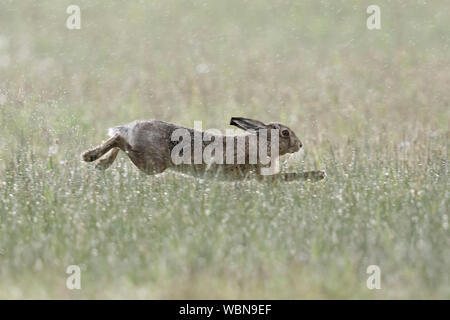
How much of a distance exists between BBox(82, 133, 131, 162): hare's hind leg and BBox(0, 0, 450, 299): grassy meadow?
0.56ft

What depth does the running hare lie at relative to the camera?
8.35 metres

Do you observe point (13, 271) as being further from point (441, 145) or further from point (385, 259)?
point (441, 145)

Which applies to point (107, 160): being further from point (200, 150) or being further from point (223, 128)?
point (223, 128)

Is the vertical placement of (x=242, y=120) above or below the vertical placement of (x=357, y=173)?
above

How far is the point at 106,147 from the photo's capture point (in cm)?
835

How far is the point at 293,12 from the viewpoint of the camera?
19.7 metres

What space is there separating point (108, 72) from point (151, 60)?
126 cm

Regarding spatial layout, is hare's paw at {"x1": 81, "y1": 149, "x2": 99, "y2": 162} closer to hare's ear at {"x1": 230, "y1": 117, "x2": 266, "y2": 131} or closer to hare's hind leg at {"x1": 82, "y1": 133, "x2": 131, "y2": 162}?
hare's hind leg at {"x1": 82, "y1": 133, "x2": 131, "y2": 162}

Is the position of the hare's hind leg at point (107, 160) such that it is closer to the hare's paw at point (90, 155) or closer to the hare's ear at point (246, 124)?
the hare's paw at point (90, 155)

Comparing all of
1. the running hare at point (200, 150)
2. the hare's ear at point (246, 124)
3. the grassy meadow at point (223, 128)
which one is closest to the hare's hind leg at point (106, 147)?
the running hare at point (200, 150)
